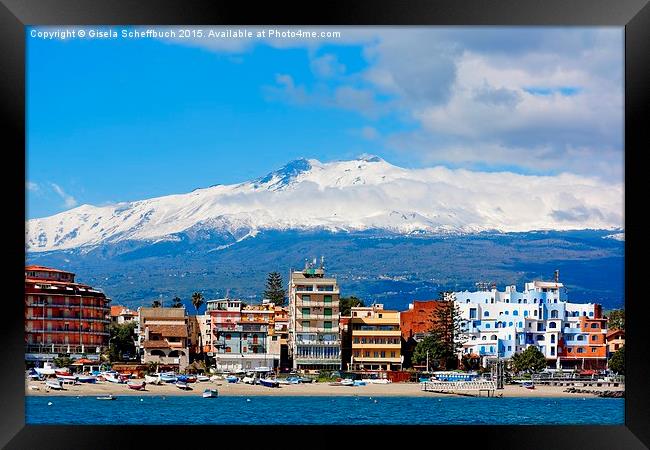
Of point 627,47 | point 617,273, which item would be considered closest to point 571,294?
point 617,273

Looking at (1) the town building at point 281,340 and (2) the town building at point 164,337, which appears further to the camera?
(1) the town building at point 281,340

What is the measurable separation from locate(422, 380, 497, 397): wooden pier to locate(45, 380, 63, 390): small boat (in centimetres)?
684

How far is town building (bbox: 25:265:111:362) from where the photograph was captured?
21719mm

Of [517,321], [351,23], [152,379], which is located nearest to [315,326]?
[152,379]

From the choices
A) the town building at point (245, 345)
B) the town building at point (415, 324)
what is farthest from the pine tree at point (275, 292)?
the town building at point (245, 345)

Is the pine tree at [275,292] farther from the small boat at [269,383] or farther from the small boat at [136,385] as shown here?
the small boat at [136,385]

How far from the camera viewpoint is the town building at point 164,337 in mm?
22469

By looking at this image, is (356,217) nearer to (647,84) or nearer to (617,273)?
(617,273)

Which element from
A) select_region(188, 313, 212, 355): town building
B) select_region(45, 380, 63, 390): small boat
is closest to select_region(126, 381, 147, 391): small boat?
select_region(45, 380, 63, 390): small boat

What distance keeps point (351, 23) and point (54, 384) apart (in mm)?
A: 16843

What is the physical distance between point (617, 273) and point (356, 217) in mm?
10460

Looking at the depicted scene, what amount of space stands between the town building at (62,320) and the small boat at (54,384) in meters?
0.82

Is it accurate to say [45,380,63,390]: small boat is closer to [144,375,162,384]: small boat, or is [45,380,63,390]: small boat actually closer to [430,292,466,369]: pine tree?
[144,375,162,384]: small boat

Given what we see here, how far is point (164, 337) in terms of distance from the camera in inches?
894
